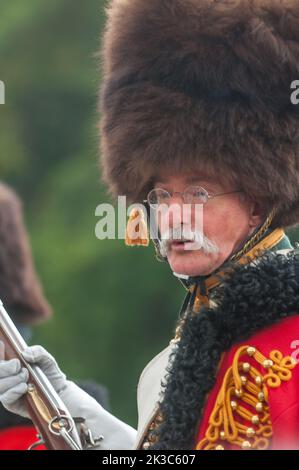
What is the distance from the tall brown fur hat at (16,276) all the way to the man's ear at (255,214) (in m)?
2.80

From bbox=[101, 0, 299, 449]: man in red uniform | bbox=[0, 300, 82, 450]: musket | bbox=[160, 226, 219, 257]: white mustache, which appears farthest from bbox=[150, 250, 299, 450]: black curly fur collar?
bbox=[0, 300, 82, 450]: musket

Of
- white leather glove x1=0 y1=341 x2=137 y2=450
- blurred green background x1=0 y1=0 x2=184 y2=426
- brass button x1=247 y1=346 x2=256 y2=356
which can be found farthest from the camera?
blurred green background x1=0 y1=0 x2=184 y2=426

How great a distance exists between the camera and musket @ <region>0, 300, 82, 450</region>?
4.40 metres

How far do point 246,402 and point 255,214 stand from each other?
71 cm

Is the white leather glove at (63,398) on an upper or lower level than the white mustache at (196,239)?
lower

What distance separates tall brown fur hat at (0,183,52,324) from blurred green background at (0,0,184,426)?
12.9ft

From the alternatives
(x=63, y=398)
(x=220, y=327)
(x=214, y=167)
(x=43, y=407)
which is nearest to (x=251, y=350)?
(x=220, y=327)

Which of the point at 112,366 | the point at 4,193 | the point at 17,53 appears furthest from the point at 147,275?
the point at 4,193

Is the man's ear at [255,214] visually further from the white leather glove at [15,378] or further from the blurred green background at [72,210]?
the blurred green background at [72,210]

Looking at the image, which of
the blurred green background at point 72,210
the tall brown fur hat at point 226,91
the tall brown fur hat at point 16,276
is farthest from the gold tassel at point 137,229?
the blurred green background at point 72,210

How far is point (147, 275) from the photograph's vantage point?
1223 centimetres

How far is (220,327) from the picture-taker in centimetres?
410

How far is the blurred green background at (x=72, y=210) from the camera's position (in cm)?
1240

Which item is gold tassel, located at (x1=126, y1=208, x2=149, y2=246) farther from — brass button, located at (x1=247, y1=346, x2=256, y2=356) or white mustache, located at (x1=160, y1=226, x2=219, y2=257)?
brass button, located at (x1=247, y1=346, x2=256, y2=356)
